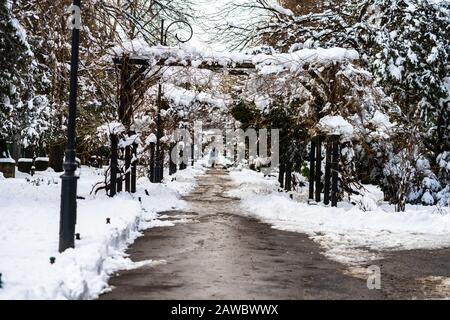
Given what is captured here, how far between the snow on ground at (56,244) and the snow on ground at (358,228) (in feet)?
11.4

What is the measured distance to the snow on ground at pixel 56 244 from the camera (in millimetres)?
6082

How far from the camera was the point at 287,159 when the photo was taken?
24.5 metres

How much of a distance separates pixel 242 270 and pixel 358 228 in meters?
6.04

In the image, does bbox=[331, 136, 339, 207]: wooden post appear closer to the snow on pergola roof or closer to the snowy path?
the snow on pergola roof

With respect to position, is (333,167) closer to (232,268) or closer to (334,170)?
(334,170)

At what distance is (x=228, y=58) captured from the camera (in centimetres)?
1738

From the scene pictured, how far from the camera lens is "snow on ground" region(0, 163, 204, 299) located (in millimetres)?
6082

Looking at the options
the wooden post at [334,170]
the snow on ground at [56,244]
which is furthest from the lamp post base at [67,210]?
the wooden post at [334,170]

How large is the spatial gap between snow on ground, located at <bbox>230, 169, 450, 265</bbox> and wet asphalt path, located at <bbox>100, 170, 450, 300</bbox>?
53 cm

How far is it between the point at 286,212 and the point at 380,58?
233 inches

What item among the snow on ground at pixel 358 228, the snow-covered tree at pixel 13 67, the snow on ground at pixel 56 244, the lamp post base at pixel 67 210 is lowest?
the snow on ground at pixel 358 228

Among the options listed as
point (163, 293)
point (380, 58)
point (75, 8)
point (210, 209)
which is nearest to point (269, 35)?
point (380, 58)

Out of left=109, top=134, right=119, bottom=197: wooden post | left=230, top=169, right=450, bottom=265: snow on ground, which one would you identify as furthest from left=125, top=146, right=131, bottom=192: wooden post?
left=230, top=169, right=450, bottom=265: snow on ground

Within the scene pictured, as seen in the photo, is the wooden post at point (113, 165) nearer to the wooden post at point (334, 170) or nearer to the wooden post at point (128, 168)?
the wooden post at point (128, 168)
